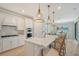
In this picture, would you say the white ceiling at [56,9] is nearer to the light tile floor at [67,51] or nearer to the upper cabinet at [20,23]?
the upper cabinet at [20,23]

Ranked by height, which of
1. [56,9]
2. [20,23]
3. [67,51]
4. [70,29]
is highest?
[56,9]

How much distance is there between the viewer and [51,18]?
6.93ft

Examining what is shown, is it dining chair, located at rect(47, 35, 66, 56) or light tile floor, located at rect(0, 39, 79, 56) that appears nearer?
light tile floor, located at rect(0, 39, 79, 56)

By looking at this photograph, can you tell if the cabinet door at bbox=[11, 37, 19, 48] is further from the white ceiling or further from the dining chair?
the dining chair

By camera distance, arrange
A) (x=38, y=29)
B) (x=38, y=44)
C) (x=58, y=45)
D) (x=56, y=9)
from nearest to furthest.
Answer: (x=56, y=9) < (x=38, y=29) < (x=38, y=44) < (x=58, y=45)

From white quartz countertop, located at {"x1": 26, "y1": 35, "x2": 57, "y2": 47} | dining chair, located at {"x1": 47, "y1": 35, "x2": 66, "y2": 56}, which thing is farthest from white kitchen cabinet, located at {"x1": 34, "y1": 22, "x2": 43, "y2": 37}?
dining chair, located at {"x1": 47, "y1": 35, "x2": 66, "y2": 56}

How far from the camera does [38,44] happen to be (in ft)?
7.33

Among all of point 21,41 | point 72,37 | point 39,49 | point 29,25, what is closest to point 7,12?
point 29,25

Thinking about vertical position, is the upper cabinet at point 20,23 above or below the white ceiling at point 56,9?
below

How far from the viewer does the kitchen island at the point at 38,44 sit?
2182 millimetres

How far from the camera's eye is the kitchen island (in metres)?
2.18

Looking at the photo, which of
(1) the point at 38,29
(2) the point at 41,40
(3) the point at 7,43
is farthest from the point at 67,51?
(3) the point at 7,43

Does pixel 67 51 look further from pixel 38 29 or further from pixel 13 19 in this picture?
pixel 13 19

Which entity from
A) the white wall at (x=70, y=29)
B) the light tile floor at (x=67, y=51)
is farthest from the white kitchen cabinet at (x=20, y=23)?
the white wall at (x=70, y=29)
